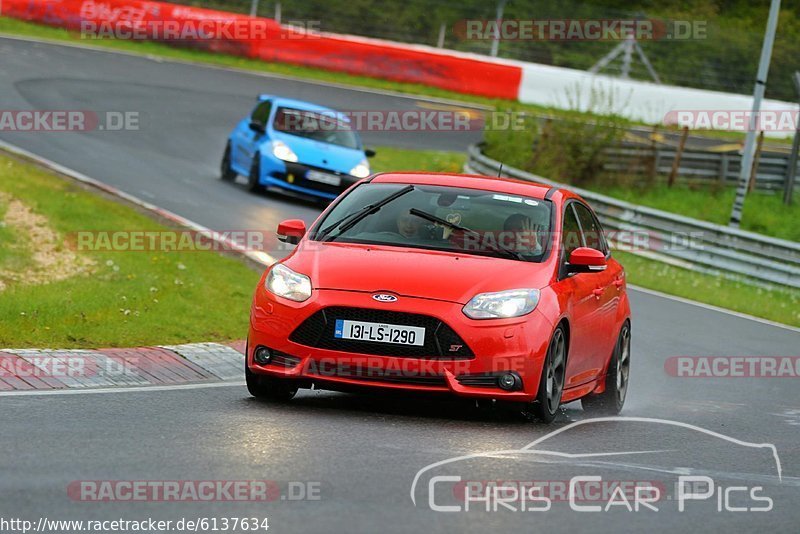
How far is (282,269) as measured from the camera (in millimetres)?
9406

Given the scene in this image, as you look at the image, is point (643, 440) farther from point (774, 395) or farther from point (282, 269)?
point (774, 395)

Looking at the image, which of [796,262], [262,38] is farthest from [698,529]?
[262,38]

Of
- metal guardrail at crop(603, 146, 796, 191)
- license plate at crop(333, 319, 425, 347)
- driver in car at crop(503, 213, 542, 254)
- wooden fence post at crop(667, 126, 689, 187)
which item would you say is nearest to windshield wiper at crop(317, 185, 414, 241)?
driver in car at crop(503, 213, 542, 254)

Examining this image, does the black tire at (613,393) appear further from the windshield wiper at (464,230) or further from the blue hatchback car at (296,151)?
the blue hatchback car at (296,151)

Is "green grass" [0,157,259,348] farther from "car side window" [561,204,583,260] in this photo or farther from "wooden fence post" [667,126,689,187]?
"wooden fence post" [667,126,689,187]

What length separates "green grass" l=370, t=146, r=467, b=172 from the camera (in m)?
30.7

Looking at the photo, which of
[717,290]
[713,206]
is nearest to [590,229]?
[717,290]

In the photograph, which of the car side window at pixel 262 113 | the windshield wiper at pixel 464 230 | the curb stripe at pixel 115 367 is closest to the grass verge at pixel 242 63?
the car side window at pixel 262 113

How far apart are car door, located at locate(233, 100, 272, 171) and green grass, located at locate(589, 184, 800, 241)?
27.4ft

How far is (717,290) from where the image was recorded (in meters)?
22.1

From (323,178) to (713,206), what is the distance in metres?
11.0

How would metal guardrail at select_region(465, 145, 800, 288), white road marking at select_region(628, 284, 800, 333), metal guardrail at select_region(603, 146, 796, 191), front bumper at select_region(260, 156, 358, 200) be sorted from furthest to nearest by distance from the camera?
1. metal guardrail at select_region(603, 146, 796, 191)
2. front bumper at select_region(260, 156, 358, 200)
3. metal guardrail at select_region(465, 145, 800, 288)
4. white road marking at select_region(628, 284, 800, 333)

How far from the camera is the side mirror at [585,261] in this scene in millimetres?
9781

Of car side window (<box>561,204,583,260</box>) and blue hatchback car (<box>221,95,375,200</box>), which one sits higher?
car side window (<box>561,204,583,260</box>)
